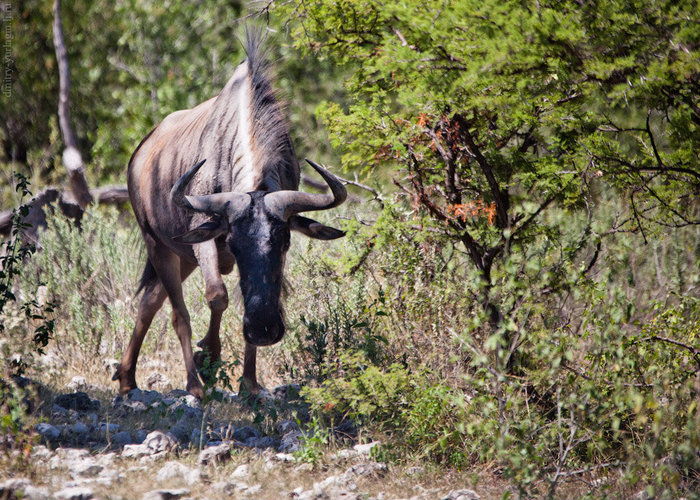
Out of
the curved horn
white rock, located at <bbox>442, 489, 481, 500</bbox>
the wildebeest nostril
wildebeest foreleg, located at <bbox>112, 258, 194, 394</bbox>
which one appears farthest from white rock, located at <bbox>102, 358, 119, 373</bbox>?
white rock, located at <bbox>442, 489, 481, 500</bbox>

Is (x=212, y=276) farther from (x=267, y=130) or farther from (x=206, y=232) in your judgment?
(x=267, y=130)

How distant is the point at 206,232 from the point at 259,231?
0.48 metres

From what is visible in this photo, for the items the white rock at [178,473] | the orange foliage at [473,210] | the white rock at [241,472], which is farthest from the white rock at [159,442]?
the orange foliage at [473,210]

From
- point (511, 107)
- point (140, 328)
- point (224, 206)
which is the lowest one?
point (140, 328)

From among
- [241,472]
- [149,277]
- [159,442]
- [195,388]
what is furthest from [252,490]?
[149,277]

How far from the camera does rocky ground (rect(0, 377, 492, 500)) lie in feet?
12.4

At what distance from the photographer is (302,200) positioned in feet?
17.2

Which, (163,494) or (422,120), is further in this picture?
(422,120)

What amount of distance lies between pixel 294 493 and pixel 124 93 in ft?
40.2

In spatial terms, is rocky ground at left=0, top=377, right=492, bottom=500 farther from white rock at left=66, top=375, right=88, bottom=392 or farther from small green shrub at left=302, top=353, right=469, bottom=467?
white rock at left=66, top=375, right=88, bottom=392

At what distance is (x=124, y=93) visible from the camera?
14.7 meters

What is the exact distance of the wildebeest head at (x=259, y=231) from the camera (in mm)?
4919

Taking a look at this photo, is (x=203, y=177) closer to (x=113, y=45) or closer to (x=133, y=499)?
(x=133, y=499)

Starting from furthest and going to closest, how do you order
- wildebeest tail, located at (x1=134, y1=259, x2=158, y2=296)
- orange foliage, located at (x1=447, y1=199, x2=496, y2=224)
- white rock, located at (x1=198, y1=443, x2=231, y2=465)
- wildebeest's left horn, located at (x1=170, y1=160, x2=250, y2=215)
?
wildebeest tail, located at (x1=134, y1=259, x2=158, y2=296) → wildebeest's left horn, located at (x1=170, y1=160, x2=250, y2=215) → orange foliage, located at (x1=447, y1=199, x2=496, y2=224) → white rock, located at (x1=198, y1=443, x2=231, y2=465)
